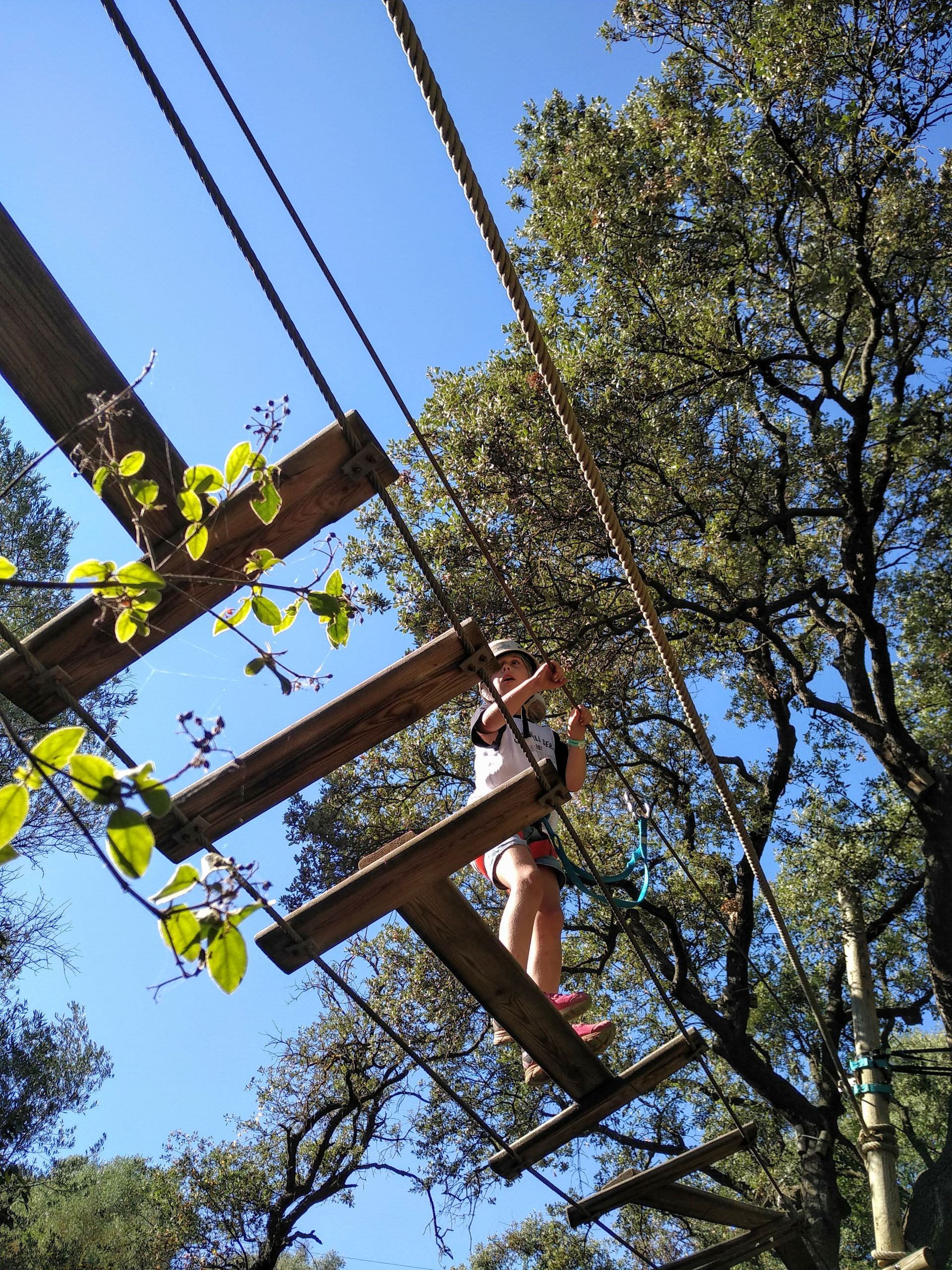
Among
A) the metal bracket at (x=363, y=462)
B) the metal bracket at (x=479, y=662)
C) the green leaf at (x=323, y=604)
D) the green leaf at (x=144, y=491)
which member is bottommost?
the green leaf at (x=323, y=604)

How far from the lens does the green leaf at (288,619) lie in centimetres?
211

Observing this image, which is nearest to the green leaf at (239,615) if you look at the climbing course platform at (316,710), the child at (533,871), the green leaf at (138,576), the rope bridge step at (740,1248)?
the climbing course platform at (316,710)

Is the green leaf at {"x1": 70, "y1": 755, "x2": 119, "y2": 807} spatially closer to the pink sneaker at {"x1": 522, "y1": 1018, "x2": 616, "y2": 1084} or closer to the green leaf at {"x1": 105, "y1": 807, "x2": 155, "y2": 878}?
the green leaf at {"x1": 105, "y1": 807, "x2": 155, "y2": 878}

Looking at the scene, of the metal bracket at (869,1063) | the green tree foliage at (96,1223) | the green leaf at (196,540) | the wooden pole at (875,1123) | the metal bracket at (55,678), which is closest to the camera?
the green leaf at (196,540)

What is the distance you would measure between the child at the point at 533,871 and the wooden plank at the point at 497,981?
0.42ft

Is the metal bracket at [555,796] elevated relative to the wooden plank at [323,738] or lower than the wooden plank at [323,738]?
lower

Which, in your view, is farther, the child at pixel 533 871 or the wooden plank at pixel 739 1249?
the wooden plank at pixel 739 1249

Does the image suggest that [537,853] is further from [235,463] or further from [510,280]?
[235,463]

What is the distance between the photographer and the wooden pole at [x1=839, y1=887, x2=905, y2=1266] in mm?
6188

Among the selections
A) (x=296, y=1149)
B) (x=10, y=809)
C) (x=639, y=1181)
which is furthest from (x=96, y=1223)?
(x=10, y=809)

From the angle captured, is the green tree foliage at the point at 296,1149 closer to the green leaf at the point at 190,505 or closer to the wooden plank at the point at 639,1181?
the wooden plank at the point at 639,1181

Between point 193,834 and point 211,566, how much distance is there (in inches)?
30.1

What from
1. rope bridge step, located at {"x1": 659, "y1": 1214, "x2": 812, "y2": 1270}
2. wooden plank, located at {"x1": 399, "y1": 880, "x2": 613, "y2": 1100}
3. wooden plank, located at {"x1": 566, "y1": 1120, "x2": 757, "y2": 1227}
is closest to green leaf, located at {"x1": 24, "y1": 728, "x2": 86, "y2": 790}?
wooden plank, located at {"x1": 399, "y1": 880, "x2": 613, "y2": 1100}

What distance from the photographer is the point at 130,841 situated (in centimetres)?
118
